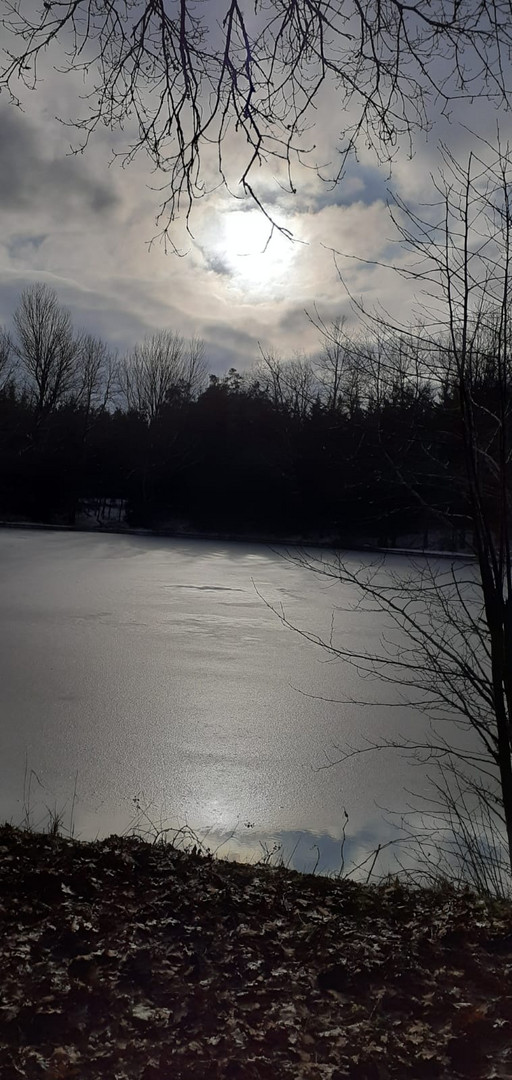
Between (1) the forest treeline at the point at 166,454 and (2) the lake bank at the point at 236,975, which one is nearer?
(2) the lake bank at the point at 236,975

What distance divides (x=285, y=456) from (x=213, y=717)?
68.8 feet

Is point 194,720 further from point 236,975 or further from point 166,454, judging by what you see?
point 166,454

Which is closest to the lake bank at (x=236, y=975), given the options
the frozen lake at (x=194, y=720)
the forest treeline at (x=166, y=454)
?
the frozen lake at (x=194, y=720)

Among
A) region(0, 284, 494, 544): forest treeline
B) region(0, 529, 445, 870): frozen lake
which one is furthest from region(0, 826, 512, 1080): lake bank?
region(0, 284, 494, 544): forest treeline

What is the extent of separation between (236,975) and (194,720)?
3977 millimetres

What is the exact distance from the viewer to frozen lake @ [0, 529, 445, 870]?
14.1 ft

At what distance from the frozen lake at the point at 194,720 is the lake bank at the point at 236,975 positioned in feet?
4.16

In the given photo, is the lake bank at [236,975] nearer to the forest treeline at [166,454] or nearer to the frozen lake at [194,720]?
the frozen lake at [194,720]

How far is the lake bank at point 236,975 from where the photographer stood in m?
1.67

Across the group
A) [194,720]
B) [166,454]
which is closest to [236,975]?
[194,720]

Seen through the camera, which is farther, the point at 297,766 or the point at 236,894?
the point at 297,766

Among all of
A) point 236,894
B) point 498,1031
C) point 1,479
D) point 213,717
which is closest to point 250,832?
point 236,894

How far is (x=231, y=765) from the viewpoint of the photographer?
5.07 m

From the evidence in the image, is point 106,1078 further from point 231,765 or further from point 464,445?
point 231,765
